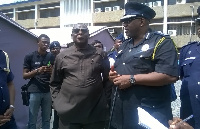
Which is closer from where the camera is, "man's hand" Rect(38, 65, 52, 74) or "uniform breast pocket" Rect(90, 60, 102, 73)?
"uniform breast pocket" Rect(90, 60, 102, 73)

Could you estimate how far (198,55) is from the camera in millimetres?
3096

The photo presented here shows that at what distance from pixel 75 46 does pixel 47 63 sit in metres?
1.88

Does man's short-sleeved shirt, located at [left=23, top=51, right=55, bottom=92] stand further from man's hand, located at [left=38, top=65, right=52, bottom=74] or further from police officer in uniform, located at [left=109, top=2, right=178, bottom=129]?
police officer in uniform, located at [left=109, top=2, right=178, bottom=129]

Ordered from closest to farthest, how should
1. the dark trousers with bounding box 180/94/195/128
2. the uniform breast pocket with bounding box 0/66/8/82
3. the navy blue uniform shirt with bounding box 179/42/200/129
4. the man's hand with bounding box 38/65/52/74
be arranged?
the navy blue uniform shirt with bounding box 179/42/200/129
the dark trousers with bounding box 180/94/195/128
the uniform breast pocket with bounding box 0/66/8/82
the man's hand with bounding box 38/65/52/74

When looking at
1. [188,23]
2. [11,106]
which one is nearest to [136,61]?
[11,106]

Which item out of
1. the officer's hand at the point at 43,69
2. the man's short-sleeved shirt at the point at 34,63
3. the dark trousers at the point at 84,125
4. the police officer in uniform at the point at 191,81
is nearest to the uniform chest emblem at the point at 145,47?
the police officer in uniform at the point at 191,81

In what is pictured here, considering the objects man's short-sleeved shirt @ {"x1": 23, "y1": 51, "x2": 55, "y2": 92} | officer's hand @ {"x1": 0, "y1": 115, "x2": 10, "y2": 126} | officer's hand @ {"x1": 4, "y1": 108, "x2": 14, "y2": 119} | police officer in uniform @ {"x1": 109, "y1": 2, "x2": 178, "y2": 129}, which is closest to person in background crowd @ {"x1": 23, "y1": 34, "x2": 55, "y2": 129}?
man's short-sleeved shirt @ {"x1": 23, "y1": 51, "x2": 55, "y2": 92}

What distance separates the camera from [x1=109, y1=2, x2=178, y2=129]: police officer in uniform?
2.57 m

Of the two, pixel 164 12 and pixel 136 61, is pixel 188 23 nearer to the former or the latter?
pixel 164 12

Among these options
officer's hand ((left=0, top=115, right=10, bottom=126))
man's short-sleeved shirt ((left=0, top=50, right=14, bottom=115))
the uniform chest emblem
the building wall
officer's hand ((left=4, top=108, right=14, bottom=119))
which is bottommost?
officer's hand ((left=0, top=115, right=10, bottom=126))

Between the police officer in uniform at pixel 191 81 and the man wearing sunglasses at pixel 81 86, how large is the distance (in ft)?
2.98

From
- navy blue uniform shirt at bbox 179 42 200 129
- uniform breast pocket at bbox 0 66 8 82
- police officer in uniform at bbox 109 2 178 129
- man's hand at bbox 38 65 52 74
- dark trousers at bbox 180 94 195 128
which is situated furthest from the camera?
man's hand at bbox 38 65 52 74

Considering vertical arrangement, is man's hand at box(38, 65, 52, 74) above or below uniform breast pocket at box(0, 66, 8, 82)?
below

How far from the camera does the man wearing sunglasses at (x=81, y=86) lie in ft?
10.5
